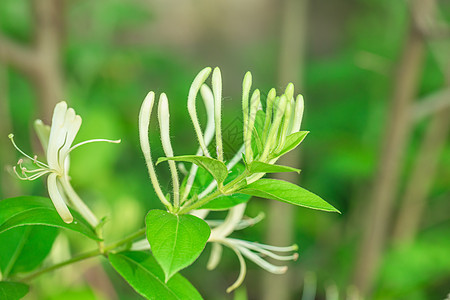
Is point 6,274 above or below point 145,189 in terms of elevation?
above

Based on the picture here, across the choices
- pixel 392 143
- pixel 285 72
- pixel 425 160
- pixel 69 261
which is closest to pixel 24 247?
pixel 69 261

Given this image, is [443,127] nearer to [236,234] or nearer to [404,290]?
[404,290]

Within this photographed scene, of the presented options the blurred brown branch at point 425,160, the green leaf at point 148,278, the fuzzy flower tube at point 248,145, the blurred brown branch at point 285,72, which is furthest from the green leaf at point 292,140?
the blurred brown branch at point 425,160

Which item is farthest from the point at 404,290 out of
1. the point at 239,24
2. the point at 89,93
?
the point at 239,24

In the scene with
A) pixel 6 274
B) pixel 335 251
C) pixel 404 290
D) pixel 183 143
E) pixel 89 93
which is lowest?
pixel 335 251

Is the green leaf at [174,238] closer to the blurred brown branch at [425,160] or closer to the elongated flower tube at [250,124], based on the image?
the elongated flower tube at [250,124]

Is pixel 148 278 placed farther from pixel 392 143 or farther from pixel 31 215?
pixel 392 143

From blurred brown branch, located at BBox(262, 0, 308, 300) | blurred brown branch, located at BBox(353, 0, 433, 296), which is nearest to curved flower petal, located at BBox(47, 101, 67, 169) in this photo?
blurred brown branch, located at BBox(353, 0, 433, 296)
